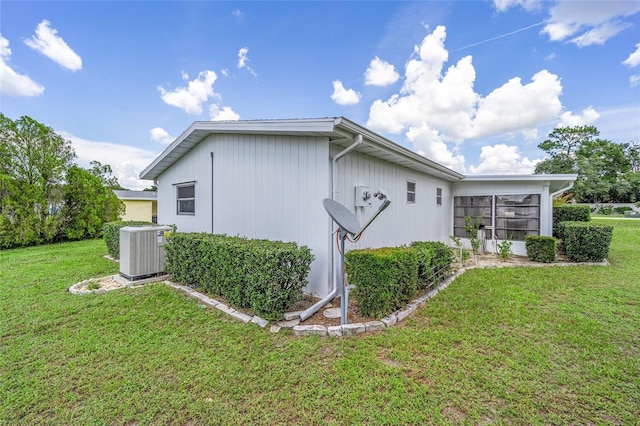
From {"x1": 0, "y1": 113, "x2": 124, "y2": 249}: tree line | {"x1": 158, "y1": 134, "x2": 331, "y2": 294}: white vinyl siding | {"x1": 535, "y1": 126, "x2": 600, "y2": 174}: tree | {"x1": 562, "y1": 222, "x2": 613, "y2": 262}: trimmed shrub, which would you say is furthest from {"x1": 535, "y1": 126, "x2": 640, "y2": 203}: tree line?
{"x1": 0, "y1": 113, "x2": 124, "y2": 249}: tree line

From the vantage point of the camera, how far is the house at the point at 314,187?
4672 mm

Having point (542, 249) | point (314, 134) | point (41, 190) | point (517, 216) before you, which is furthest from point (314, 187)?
point (41, 190)

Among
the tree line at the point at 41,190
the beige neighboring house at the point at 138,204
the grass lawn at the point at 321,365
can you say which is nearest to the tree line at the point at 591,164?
the grass lawn at the point at 321,365

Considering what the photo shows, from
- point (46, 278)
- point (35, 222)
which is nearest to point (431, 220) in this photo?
point (46, 278)

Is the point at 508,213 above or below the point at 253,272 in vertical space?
above

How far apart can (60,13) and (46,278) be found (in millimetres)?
7419

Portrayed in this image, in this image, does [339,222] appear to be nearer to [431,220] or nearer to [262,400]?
[262,400]

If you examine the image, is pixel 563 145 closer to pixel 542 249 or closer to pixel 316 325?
pixel 542 249

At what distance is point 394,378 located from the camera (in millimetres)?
2518

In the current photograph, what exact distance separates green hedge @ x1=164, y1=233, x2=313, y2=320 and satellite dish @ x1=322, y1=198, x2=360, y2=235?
82 centimetres

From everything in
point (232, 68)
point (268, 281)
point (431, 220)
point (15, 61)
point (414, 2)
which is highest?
point (414, 2)

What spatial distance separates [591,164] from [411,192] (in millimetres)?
37629

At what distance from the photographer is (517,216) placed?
29.8 feet

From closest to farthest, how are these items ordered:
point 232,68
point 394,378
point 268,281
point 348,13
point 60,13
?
point 394,378 < point 268,281 < point 60,13 < point 348,13 < point 232,68
